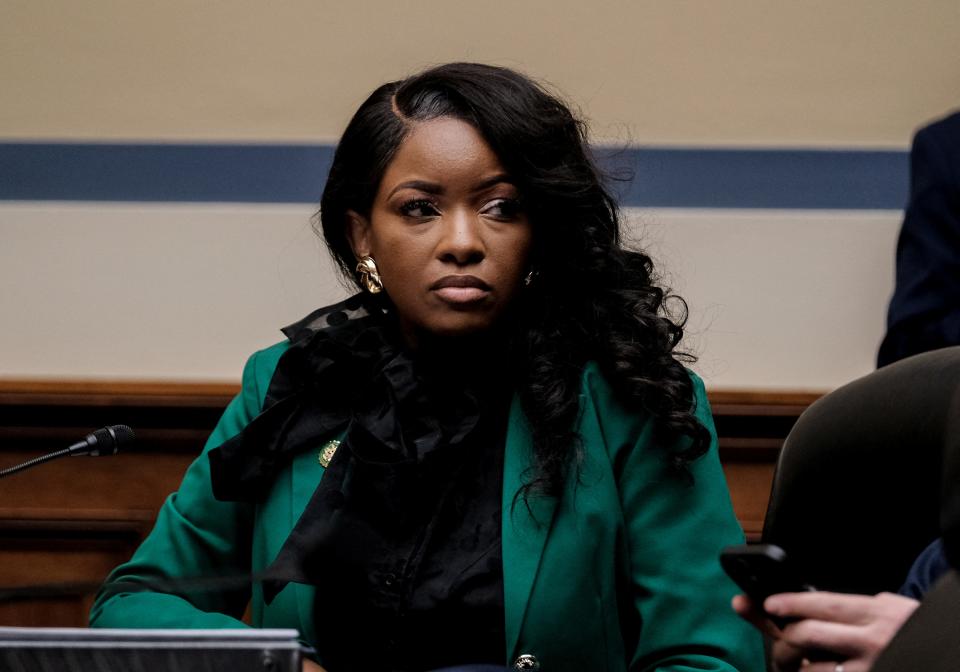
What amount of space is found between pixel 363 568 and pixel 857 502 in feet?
1.93

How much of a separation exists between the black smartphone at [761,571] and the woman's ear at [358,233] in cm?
85

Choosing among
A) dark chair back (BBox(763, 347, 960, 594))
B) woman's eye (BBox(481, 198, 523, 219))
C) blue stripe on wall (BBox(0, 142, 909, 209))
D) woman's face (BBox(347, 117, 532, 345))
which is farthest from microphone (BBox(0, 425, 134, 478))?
blue stripe on wall (BBox(0, 142, 909, 209))

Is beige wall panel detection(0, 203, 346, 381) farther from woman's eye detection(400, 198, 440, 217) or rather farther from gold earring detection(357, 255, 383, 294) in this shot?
woman's eye detection(400, 198, 440, 217)

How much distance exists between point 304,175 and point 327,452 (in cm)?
110

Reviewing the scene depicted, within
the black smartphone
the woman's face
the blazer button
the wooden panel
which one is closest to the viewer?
the black smartphone

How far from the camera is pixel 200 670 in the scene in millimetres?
857

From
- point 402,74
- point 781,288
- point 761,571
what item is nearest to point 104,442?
point 761,571

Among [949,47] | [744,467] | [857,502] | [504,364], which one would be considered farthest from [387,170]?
[949,47]

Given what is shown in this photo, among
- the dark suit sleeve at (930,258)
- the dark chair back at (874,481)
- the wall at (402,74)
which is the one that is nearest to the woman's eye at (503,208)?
the dark chair back at (874,481)

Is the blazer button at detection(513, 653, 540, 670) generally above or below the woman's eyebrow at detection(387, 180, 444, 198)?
below

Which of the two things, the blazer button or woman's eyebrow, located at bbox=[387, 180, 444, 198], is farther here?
woman's eyebrow, located at bbox=[387, 180, 444, 198]

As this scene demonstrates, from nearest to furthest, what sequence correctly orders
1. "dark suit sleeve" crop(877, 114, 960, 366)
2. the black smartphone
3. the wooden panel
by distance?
the black smartphone < "dark suit sleeve" crop(877, 114, 960, 366) < the wooden panel

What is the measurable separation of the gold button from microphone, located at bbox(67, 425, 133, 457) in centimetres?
25

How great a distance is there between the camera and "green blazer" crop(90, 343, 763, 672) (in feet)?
4.77
